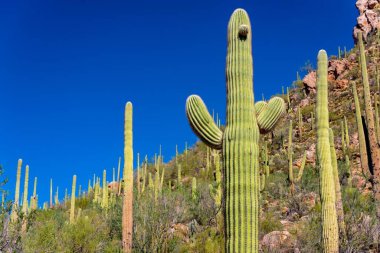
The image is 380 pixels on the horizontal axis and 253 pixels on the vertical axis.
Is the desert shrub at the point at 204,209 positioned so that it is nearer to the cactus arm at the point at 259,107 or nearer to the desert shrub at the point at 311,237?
the desert shrub at the point at 311,237

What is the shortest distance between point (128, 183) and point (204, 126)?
7.04 m

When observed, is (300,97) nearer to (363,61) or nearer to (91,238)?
(363,61)

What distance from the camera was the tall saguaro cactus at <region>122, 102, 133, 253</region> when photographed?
11.4 metres

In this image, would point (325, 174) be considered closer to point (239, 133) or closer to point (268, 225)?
point (239, 133)

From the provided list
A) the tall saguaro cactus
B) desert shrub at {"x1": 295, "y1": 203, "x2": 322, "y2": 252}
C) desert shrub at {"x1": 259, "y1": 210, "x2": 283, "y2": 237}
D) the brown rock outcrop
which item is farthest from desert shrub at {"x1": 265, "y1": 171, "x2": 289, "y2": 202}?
the brown rock outcrop

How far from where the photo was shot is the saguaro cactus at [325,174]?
8.31 meters

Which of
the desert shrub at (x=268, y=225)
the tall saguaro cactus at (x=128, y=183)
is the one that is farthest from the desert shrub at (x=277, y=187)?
the tall saguaro cactus at (x=128, y=183)

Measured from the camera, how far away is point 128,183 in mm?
12102

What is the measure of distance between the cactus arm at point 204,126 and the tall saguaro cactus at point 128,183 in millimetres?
6599

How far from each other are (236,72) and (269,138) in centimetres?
2500

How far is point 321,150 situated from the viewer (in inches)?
355

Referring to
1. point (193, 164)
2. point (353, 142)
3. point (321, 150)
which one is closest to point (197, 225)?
point (321, 150)

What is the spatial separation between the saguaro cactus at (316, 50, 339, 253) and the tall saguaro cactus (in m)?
5.02

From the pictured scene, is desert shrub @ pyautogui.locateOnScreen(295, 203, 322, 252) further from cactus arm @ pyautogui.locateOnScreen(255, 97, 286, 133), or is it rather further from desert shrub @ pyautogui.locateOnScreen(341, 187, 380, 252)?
cactus arm @ pyautogui.locateOnScreen(255, 97, 286, 133)
